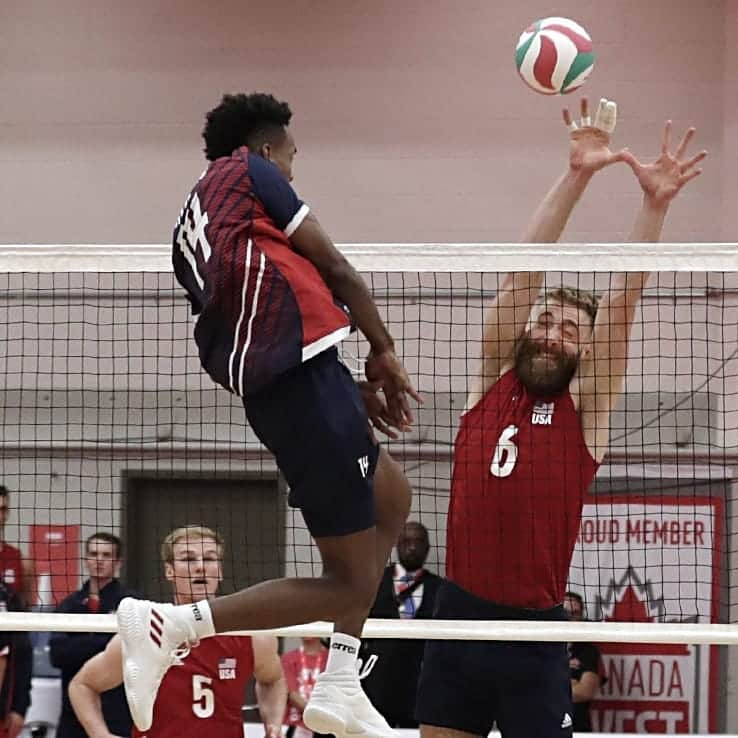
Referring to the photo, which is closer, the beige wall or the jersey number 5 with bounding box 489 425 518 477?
the jersey number 5 with bounding box 489 425 518 477

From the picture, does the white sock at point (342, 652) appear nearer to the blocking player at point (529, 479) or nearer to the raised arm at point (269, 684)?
the blocking player at point (529, 479)

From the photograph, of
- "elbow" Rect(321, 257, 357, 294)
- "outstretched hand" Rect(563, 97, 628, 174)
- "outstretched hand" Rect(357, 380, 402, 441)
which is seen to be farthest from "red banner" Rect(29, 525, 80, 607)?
"elbow" Rect(321, 257, 357, 294)

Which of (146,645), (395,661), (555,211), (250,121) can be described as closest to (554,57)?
(555,211)

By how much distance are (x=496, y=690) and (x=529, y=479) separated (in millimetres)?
875

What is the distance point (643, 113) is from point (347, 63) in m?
2.60

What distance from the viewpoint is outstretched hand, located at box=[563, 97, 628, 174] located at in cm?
596

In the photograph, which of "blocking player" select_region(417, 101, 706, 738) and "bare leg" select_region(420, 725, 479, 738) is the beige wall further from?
"bare leg" select_region(420, 725, 479, 738)

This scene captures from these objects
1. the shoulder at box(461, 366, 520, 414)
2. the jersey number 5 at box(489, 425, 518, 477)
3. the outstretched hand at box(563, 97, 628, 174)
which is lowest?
the jersey number 5 at box(489, 425, 518, 477)

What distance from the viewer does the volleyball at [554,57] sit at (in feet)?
21.5

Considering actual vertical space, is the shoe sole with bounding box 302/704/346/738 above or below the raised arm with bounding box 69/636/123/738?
above

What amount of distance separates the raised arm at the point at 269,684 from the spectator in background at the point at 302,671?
67.3 inches

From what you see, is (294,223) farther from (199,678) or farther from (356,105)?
(356,105)

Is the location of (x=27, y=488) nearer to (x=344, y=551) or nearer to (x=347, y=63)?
(x=347, y=63)

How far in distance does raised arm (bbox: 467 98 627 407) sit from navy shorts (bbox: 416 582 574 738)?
106 centimetres
